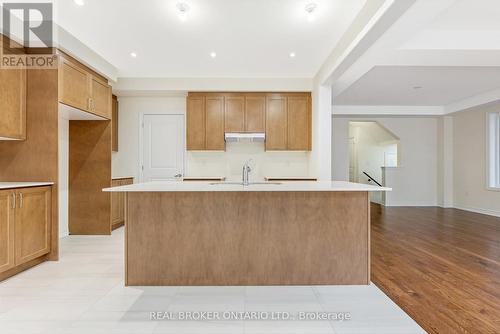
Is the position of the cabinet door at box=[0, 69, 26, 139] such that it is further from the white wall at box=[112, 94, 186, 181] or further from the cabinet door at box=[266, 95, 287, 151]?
the cabinet door at box=[266, 95, 287, 151]

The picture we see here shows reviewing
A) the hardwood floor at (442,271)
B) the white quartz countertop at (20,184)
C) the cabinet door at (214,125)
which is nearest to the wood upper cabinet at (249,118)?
the cabinet door at (214,125)

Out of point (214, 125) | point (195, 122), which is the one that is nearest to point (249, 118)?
point (214, 125)

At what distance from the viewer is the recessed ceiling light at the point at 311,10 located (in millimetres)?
2852

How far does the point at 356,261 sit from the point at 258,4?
100 inches

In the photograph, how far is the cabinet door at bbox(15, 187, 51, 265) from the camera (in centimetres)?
295

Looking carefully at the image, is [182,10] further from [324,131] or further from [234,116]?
[324,131]

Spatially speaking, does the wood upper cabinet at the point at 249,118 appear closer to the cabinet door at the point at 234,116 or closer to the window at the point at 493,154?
the cabinet door at the point at 234,116

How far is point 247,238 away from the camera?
2729 millimetres

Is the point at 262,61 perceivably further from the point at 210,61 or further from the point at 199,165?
the point at 199,165

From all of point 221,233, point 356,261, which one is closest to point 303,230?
point 356,261

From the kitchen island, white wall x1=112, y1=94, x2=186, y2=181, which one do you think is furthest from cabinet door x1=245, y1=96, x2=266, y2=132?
the kitchen island

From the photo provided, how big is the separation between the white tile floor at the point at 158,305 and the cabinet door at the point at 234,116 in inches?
120

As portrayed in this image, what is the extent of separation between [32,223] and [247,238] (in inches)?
88.2

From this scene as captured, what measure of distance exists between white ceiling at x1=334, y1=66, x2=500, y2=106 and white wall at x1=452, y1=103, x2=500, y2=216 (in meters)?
0.85
